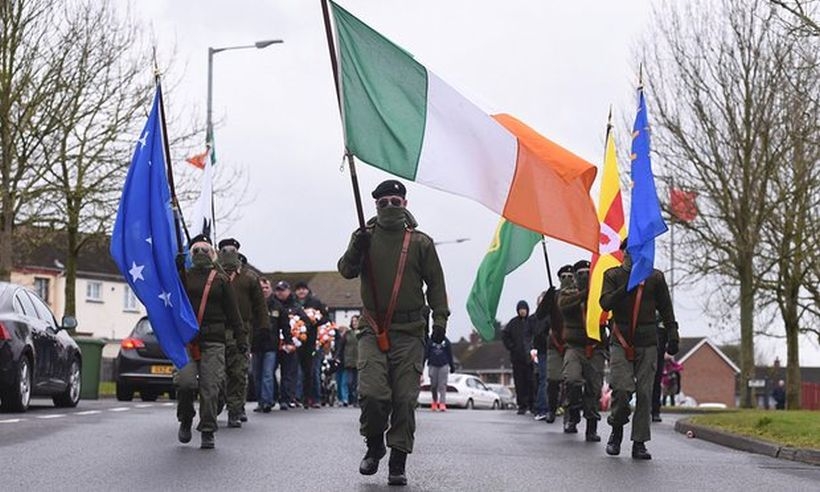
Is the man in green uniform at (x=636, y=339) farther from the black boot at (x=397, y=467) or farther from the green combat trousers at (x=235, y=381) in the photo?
the green combat trousers at (x=235, y=381)

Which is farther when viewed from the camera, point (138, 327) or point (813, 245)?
point (813, 245)

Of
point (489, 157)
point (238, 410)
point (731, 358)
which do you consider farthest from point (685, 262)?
point (731, 358)

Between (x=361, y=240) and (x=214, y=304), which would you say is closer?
(x=361, y=240)

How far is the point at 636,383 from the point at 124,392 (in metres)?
14.8

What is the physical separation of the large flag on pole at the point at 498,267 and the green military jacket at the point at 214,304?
15.8 feet

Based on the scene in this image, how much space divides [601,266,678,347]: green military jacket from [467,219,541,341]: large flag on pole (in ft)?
13.6

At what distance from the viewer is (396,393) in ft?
33.6

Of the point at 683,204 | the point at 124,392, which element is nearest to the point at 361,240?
the point at 124,392

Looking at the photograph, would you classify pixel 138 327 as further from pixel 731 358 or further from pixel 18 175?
pixel 731 358

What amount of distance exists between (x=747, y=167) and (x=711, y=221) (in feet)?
6.49

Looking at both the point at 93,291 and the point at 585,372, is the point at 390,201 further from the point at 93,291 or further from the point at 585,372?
the point at 93,291

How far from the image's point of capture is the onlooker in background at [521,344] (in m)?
24.1

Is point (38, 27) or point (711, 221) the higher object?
point (38, 27)

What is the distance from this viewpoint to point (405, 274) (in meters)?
10.4
